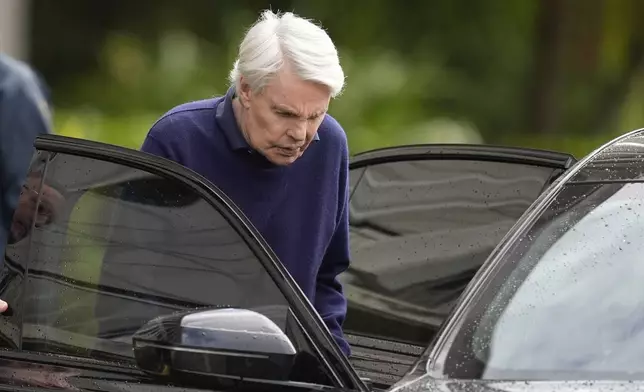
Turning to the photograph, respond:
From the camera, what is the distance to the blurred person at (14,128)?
4.67m

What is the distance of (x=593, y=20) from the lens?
13.0 meters

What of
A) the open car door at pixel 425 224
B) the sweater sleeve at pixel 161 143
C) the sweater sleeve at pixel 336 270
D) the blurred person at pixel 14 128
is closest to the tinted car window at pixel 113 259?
the sweater sleeve at pixel 161 143

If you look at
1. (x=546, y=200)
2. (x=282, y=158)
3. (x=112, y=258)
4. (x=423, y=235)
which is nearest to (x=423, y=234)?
(x=423, y=235)

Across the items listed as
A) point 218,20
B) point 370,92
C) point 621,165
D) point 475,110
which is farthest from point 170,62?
point 621,165

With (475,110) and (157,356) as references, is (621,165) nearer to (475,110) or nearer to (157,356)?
(157,356)

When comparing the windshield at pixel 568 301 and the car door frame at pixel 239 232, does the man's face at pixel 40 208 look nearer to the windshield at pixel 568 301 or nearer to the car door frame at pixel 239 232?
the car door frame at pixel 239 232

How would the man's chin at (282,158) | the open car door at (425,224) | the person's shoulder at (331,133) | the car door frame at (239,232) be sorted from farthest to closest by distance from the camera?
1. the open car door at (425,224)
2. the person's shoulder at (331,133)
3. the man's chin at (282,158)
4. the car door frame at (239,232)

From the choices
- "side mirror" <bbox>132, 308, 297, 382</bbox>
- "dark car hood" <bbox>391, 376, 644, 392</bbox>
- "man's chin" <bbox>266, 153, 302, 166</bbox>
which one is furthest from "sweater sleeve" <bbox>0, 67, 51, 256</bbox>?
"dark car hood" <bbox>391, 376, 644, 392</bbox>

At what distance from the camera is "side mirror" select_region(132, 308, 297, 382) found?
3.07 metres

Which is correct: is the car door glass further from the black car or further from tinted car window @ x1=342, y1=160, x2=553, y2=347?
tinted car window @ x1=342, y1=160, x2=553, y2=347

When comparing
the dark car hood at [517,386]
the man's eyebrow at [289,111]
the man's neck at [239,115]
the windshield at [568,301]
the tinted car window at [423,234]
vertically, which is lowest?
the tinted car window at [423,234]

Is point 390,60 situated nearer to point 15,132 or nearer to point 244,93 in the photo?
point 15,132

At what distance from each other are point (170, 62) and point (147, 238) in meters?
11.6

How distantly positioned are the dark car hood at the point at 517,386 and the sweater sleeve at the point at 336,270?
91cm
